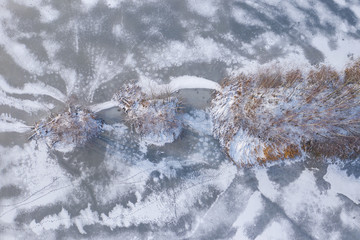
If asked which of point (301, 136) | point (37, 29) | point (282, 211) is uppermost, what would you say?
point (37, 29)

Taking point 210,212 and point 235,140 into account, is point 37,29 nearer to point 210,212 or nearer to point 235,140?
point 235,140

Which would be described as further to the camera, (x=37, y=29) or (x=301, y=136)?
(x=37, y=29)

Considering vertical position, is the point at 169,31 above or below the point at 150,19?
below

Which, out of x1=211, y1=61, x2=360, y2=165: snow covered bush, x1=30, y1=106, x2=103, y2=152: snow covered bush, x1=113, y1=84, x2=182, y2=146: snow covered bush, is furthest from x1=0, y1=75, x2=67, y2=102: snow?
x1=211, y1=61, x2=360, y2=165: snow covered bush

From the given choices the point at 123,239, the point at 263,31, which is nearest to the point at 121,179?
the point at 123,239

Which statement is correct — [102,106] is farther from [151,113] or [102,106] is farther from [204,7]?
[204,7]

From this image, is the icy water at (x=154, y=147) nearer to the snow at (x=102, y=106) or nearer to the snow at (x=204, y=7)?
the snow at (x=204, y=7)

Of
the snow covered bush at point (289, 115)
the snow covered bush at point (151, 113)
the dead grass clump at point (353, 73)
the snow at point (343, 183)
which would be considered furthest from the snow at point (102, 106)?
the dead grass clump at point (353, 73)
